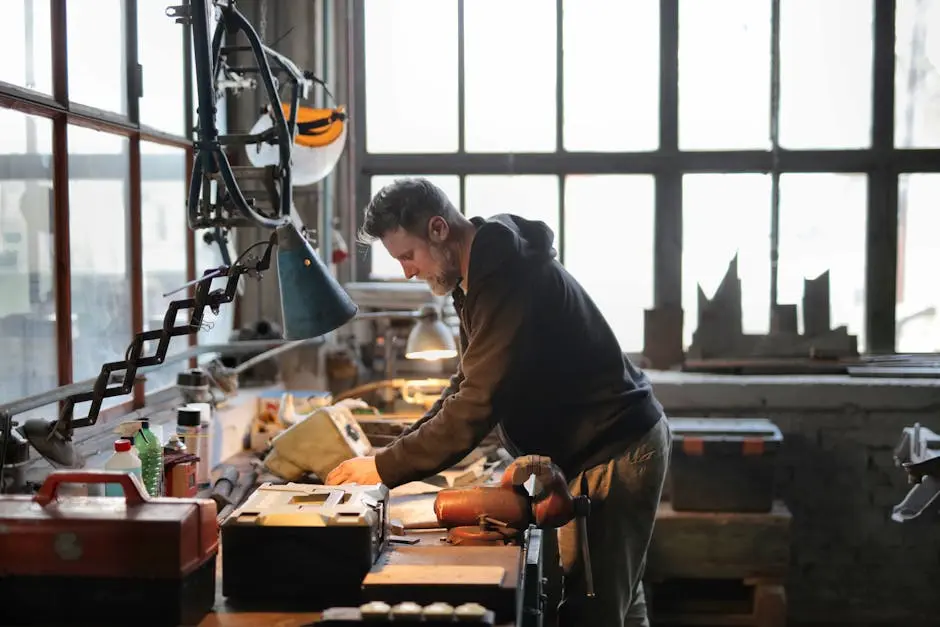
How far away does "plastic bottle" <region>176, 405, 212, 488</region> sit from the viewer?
8.50ft

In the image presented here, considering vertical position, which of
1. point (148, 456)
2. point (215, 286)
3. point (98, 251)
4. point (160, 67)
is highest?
point (160, 67)

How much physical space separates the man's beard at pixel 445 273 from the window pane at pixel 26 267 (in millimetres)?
1036

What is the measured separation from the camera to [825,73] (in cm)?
434

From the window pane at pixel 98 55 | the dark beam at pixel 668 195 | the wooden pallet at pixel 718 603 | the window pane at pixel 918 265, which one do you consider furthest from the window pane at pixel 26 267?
the window pane at pixel 918 265

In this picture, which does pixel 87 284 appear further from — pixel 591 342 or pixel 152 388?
pixel 591 342

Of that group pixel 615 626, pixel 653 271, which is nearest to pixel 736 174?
pixel 653 271

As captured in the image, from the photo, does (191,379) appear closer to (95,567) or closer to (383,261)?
(95,567)

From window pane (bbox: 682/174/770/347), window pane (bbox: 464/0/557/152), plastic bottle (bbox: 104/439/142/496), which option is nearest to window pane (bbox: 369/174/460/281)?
window pane (bbox: 464/0/557/152)

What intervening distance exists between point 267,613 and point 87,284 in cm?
146

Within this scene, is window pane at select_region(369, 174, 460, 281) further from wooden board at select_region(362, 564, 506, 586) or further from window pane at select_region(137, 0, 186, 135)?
wooden board at select_region(362, 564, 506, 586)

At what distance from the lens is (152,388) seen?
329cm

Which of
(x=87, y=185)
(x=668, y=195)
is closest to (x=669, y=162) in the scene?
(x=668, y=195)

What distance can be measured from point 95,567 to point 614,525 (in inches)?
51.9

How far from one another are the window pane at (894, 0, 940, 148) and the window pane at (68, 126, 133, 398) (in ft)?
10.9
